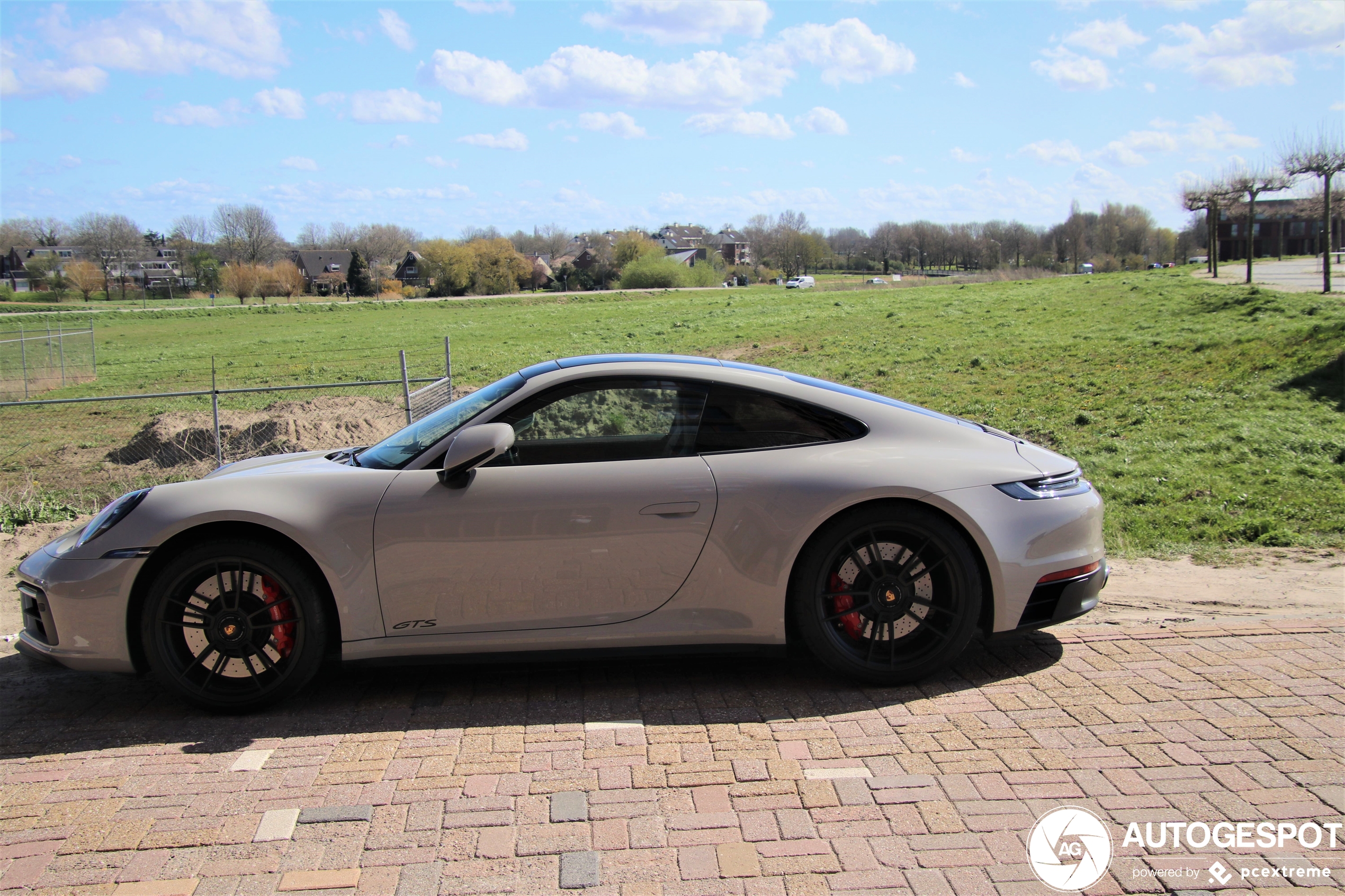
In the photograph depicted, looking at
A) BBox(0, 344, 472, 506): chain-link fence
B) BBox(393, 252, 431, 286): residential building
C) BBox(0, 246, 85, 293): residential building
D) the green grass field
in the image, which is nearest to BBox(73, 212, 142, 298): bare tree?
BBox(0, 246, 85, 293): residential building

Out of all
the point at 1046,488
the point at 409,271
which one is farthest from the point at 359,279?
the point at 1046,488

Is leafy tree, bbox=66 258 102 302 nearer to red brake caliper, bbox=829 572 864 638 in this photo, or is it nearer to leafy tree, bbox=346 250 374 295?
leafy tree, bbox=346 250 374 295

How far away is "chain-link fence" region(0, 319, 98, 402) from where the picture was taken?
2448cm

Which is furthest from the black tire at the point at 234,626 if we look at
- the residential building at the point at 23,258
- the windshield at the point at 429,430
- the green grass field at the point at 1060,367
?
the residential building at the point at 23,258

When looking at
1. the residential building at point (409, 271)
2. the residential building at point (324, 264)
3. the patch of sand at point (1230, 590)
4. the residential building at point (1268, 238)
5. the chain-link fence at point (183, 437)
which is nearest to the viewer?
the patch of sand at point (1230, 590)

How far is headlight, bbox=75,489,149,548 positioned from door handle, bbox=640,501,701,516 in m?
2.10

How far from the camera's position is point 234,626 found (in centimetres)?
370

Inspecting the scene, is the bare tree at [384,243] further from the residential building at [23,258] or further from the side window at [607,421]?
the side window at [607,421]

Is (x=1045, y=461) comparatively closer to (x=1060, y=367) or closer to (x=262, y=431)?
(x=262, y=431)

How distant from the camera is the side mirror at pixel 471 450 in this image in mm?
3611

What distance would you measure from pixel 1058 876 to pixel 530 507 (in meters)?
2.20

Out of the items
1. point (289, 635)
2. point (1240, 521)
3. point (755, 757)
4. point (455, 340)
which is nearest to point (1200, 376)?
point (1240, 521)

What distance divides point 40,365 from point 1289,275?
1618 inches

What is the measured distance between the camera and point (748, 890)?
8.28 ft
